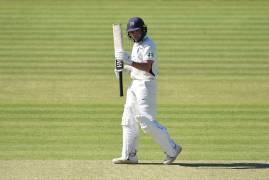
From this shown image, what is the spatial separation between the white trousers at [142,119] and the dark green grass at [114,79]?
0.67 metres

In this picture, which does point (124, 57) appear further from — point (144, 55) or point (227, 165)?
point (227, 165)

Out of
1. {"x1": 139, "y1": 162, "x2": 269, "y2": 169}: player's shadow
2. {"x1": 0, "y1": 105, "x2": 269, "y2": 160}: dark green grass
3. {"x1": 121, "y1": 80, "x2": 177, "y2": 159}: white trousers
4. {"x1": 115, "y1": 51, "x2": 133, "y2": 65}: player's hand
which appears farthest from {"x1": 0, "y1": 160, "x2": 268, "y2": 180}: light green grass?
{"x1": 115, "y1": 51, "x2": 133, "y2": 65}: player's hand

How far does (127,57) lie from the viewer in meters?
8.48

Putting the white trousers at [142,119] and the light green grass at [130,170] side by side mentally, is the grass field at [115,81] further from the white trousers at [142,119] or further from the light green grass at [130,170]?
the white trousers at [142,119]

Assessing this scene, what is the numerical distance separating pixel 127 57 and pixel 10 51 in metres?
8.25

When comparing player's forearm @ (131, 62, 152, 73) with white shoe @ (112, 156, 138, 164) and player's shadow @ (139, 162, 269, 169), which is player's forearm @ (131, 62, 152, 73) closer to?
white shoe @ (112, 156, 138, 164)

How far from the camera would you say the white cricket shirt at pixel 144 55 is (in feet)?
28.1

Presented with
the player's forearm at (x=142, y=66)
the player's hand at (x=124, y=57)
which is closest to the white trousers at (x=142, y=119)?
the player's forearm at (x=142, y=66)

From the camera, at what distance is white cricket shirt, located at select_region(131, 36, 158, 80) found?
28.1 feet

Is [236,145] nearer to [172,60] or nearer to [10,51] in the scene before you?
[172,60]

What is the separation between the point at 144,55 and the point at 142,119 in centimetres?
67

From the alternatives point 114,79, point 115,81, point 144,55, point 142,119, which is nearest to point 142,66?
point 144,55

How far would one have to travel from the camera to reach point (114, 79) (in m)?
14.9

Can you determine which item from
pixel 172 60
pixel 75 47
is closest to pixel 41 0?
pixel 75 47
